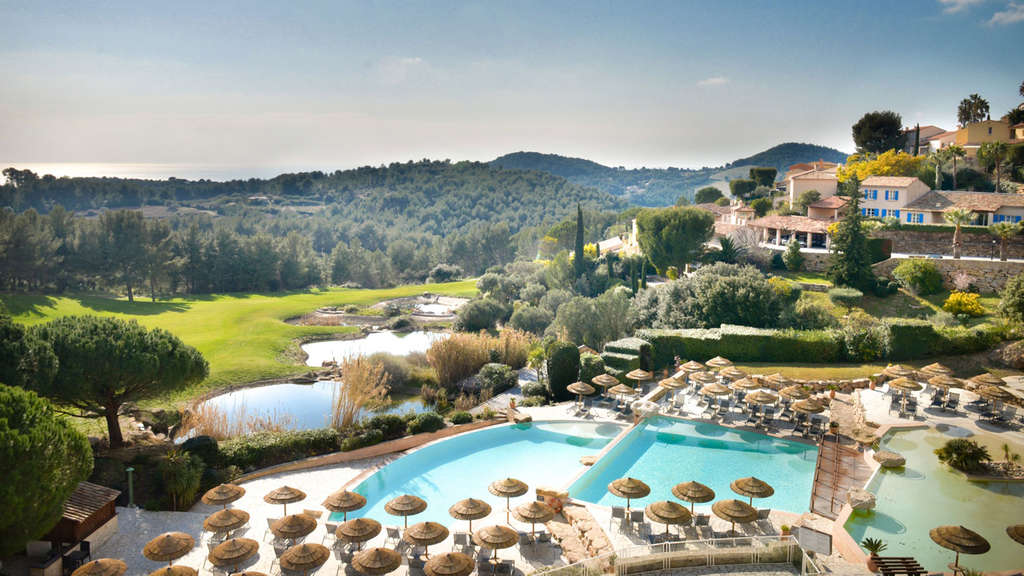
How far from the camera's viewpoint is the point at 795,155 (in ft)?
509

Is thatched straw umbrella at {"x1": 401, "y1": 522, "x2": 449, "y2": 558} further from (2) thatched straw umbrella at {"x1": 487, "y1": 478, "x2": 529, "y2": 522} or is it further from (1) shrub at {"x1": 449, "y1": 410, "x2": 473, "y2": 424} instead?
(1) shrub at {"x1": 449, "y1": 410, "x2": 473, "y2": 424}

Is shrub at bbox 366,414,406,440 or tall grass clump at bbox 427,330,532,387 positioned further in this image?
tall grass clump at bbox 427,330,532,387

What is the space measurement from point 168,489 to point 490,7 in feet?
87.6

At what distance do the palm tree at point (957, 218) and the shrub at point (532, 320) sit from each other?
23.8m

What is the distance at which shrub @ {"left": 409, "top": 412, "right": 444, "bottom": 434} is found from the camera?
19.0 m

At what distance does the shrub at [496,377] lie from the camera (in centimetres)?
2525

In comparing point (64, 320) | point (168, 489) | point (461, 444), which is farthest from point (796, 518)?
point (64, 320)

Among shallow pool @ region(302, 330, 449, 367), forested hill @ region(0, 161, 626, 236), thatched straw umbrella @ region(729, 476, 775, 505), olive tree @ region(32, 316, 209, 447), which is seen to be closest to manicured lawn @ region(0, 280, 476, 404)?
shallow pool @ region(302, 330, 449, 367)

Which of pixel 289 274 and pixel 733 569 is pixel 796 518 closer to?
pixel 733 569

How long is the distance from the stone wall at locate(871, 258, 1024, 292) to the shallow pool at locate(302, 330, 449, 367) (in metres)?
27.3

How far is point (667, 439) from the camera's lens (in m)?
19.1

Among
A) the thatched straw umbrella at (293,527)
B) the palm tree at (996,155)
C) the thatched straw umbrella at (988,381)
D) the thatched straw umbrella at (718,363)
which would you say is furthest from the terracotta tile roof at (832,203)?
the thatched straw umbrella at (293,527)

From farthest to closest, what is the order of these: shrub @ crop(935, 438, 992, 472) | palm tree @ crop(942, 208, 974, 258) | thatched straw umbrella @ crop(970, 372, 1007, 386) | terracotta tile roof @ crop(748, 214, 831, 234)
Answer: terracotta tile roof @ crop(748, 214, 831, 234) → palm tree @ crop(942, 208, 974, 258) → thatched straw umbrella @ crop(970, 372, 1007, 386) → shrub @ crop(935, 438, 992, 472)

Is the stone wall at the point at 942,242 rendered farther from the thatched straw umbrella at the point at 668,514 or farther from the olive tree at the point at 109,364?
the olive tree at the point at 109,364
